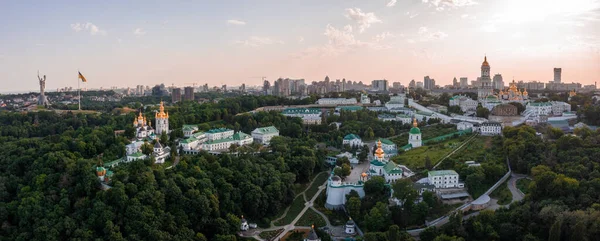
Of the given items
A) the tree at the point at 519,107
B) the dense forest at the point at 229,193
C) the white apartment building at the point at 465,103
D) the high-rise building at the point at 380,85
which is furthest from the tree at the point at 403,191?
the high-rise building at the point at 380,85

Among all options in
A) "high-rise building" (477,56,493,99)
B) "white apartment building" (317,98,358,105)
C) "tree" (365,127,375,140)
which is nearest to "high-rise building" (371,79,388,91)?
"white apartment building" (317,98,358,105)

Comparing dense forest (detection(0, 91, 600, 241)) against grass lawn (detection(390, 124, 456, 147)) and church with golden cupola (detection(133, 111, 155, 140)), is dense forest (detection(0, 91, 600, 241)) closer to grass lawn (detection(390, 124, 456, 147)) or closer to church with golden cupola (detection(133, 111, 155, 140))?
church with golden cupola (detection(133, 111, 155, 140))

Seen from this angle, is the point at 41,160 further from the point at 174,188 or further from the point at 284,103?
the point at 284,103

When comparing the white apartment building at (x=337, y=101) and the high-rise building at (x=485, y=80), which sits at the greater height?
the high-rise building at (x=485, y=80)

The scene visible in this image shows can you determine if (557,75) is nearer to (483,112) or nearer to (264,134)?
(483,112)

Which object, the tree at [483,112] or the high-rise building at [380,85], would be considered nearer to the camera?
the tree at [483,112]

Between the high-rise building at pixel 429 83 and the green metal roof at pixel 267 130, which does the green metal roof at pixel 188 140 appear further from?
the high-rise building at pixel 429 83

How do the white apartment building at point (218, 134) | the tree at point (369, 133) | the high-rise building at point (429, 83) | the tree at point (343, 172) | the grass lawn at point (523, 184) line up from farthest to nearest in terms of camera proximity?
the high-rise building at point (429, 83) → the tree at point (369, 133) → the white apartment building at point (218, 134) → the tree at point (343, 172) → the grass lawn at point (523, 184)
